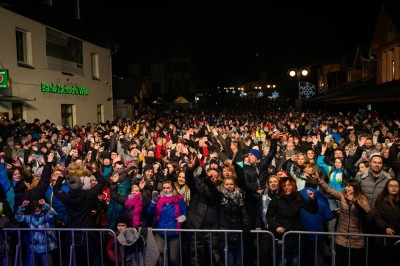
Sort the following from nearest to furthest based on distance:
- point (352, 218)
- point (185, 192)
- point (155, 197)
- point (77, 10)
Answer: point (352, 218) < point (155, 197) < point (185, 192) < point (77, 10)

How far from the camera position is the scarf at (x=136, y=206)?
5613 millimetres

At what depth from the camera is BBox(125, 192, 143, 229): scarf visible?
18.4 ft

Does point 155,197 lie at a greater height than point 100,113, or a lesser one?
lesser

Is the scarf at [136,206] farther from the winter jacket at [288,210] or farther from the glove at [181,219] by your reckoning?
the winter jacket at [288,210]

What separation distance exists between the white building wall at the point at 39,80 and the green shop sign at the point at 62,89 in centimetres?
19

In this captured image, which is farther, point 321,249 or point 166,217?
point 166,217

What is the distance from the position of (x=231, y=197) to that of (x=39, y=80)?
15765mm

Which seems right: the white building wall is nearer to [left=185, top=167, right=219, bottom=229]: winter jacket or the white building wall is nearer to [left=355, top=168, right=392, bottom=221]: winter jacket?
[left=185, top=167, right=219, bottom=229]: winter jacket

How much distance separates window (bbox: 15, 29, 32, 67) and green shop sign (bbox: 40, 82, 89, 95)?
4.49 feet

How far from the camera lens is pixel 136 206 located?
5.68m

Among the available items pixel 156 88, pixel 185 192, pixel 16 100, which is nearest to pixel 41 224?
pixel 185 192

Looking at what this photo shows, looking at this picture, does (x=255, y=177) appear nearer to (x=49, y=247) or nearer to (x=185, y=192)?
(x=185, y=192)

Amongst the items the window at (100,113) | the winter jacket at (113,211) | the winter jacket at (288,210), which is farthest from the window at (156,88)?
the winter jacket at (288,210)

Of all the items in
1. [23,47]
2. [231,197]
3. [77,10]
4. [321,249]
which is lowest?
[321,249]
